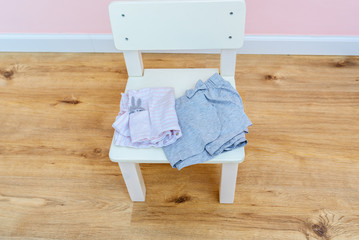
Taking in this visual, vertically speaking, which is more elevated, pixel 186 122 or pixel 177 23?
pixel 177 23

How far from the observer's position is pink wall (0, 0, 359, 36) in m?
1.49

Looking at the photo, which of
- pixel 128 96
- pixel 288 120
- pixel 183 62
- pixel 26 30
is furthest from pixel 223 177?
pixel 26 30

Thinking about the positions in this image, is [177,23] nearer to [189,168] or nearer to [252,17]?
[189,168]

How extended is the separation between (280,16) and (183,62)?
0.51m

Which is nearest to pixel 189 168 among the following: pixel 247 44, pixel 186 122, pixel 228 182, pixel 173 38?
pixel 228 182

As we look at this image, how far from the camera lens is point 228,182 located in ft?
3.43

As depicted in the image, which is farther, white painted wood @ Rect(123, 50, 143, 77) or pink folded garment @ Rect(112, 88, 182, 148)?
white painted wood @ Rect(123, 50, 143, 77)

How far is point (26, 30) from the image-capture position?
5.70 ft

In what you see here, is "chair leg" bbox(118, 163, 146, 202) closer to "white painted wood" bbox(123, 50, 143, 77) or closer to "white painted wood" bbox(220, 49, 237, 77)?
"white painted wood" bbox(123, 50, 143, 77)

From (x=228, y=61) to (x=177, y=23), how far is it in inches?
8.3

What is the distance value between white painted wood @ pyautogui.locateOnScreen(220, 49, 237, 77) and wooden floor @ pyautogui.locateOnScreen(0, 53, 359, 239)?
1.19 feet

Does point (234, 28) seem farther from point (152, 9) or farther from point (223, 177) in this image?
point (223, 177)

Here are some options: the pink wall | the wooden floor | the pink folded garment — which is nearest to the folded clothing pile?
the pink folded garment

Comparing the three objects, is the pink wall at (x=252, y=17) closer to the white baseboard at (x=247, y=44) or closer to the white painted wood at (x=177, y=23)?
the white baseboard at (x=247, y=44)
